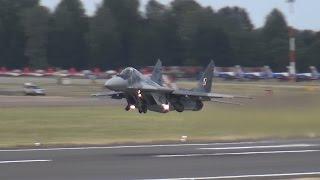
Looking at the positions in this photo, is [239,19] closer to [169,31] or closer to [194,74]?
[169,31]

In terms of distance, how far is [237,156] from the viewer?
24547mm

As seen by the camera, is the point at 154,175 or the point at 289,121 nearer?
the point at 154,175

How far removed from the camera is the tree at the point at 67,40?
13812cm

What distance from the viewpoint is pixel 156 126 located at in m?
41.7

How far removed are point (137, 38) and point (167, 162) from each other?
112841mm

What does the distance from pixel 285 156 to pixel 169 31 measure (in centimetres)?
11528

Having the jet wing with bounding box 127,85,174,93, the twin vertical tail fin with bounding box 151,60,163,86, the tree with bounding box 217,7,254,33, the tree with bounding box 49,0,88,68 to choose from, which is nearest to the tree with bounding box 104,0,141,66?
the tree with bounding box 49,0,88,68

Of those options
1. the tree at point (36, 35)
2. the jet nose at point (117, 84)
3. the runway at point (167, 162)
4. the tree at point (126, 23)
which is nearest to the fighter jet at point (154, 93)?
the jet nose at point (117, 84)

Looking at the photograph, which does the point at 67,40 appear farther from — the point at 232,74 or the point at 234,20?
the point at 232,74

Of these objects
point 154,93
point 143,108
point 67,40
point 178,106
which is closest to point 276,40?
point 67,40

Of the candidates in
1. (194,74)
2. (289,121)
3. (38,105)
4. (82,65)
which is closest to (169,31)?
(82,65)

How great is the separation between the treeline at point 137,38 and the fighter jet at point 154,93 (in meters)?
101

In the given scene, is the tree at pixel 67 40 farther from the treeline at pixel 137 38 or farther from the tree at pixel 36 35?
the tree at pixel 36 35

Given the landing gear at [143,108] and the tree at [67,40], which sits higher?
the tree at [67,40]
